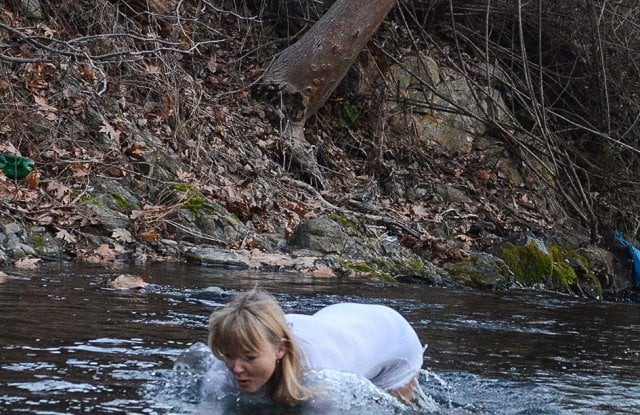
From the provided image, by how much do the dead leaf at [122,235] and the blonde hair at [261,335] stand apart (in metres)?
6.03

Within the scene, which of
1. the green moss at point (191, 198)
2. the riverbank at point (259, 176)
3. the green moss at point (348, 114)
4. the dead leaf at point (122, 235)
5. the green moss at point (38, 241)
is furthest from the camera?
the green moss at point (348, 114)

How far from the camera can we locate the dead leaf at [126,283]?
8.09m

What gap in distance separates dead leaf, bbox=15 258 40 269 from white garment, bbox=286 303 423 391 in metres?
4.47

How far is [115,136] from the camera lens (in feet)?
39.7

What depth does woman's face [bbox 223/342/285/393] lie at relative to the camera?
14.3ft

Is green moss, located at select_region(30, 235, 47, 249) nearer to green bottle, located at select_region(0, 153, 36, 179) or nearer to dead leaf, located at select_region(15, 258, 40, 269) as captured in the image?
dead leaf, located at select_region(15, 258, 40, 269)

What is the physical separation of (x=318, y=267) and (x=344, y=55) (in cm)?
534

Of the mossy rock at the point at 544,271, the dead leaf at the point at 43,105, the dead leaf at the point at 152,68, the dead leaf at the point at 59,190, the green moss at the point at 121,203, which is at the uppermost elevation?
the dead leaf at the point at 152,68

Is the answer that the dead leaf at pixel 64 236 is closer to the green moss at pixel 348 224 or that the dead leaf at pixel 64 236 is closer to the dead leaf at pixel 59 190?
the dead leaf at pixel 59 190

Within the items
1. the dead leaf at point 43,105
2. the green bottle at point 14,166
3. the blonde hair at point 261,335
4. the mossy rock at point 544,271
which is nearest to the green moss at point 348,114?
the mossy rock at point 544,271

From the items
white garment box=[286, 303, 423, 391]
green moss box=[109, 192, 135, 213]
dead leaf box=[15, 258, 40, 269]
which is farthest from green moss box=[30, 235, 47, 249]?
white garment box=[286, 303, 423, 391]

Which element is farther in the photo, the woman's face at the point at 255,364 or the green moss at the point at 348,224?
the green moss at the point at 348,224

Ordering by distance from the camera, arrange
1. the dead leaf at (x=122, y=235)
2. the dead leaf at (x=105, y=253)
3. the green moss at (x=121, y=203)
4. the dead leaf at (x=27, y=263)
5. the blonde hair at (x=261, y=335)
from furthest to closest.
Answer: the green moss at (x=121, y=203)
the dead leaf at (x=122, y=235)
the dead leaf at (x=105, y=253)
the dead leaf at (x=27, y=263)
the blonde hair at (x=261, y=335)

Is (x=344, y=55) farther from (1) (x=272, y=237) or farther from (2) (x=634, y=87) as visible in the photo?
(2) (x=634, y=87)
